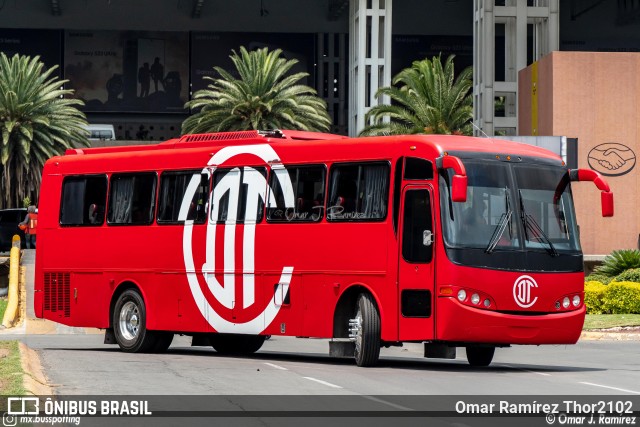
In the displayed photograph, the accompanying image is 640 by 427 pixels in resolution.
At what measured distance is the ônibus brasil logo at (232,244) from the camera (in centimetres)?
2170

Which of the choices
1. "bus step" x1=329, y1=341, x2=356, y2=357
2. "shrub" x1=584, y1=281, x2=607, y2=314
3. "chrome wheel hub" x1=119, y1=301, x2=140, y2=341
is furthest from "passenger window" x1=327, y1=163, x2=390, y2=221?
"shrub" x1=584, y1=281, x2=607, y2=314

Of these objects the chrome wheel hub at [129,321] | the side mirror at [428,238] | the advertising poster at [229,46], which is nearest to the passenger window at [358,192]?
the side mirror at [428,238]

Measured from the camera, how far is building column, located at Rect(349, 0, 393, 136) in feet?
256

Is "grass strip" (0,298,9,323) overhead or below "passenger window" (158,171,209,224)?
below

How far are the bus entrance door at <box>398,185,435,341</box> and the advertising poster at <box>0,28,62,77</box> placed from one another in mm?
90643

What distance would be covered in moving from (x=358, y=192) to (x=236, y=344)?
5.64 meters

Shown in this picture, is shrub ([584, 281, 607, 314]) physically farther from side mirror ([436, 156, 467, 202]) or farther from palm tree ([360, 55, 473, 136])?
palm tree ([360, 55, 473, 136])

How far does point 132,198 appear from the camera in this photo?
79.9ft

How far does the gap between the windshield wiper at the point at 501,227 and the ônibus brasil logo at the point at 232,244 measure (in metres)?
3.61

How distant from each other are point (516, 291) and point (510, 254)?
52 cm

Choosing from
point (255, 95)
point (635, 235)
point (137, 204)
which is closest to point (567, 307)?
point (137, 204)

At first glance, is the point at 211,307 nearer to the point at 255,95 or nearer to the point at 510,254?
the point at 510,254

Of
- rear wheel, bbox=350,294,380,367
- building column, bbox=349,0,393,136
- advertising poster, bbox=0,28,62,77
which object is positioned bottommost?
rear wheel, bbox=350,294,380,367

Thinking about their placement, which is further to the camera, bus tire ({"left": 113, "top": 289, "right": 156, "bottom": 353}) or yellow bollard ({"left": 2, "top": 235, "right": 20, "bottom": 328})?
yellow bollard ({"left": 2, "top": 235, "right": 20, "bottom": 328})
